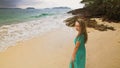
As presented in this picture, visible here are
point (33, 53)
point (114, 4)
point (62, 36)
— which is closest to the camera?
point (33, 53)

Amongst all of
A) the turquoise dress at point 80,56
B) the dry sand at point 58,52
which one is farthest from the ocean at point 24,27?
the turquoise dress at point 80,56

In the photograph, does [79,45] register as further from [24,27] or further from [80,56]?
[24,27]

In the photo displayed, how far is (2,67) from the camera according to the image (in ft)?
9.22

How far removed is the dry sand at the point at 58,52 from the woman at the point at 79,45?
894 millimetres

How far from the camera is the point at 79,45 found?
5.63 feet

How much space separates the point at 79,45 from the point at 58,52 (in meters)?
1.56

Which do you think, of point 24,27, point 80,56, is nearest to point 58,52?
point 80,56

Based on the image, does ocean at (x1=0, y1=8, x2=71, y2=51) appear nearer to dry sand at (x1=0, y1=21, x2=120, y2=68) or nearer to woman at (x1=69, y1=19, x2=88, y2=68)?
dry sand at (x1=0, y1=21, x2=120, y2=68)

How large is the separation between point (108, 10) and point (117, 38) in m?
1.81

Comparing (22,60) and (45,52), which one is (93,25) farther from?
(22,60)

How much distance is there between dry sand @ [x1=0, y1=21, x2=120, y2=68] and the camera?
279cm

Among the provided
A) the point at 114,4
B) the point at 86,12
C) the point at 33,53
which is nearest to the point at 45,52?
the point at 33,53

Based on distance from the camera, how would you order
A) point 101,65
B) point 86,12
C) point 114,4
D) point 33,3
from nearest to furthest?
1. point 101,65
2. point 114,4
3. point 86,12
4. point 33,3

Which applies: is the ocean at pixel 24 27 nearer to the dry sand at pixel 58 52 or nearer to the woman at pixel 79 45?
the dry sand at pixel 58 52
